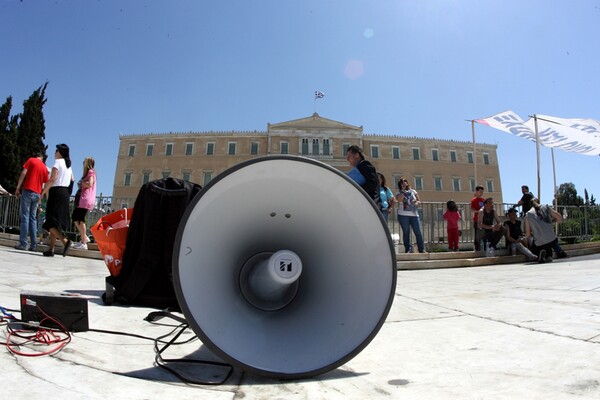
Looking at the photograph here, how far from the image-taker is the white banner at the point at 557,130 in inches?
465

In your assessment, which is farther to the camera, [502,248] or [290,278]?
[502,248]

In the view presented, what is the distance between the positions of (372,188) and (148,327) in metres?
2.49

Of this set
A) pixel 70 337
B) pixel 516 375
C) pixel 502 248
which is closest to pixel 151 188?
pixel 70 337

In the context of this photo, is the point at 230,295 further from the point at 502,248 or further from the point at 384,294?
the point at 502,248

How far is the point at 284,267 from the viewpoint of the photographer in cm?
141

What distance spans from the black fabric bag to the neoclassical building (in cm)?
4395

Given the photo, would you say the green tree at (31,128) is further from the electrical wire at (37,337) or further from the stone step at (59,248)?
the electrical wire at (37,337)

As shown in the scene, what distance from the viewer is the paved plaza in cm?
116

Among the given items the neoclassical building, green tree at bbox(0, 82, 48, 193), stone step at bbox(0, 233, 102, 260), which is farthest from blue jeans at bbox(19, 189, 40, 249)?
the neoclassical building

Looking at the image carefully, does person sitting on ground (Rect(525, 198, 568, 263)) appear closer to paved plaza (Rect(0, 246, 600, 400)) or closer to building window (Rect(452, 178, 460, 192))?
paved plaza (Rect(0, 246, 600, 400))

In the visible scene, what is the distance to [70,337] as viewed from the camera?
162 cm

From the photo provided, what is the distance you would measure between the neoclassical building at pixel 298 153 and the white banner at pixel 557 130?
109 ft

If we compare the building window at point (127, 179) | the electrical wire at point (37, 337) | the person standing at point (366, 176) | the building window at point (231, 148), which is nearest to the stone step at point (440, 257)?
the person standing at point (366, 176)

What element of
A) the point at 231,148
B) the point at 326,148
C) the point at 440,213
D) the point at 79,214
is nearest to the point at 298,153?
the point at 326,148
